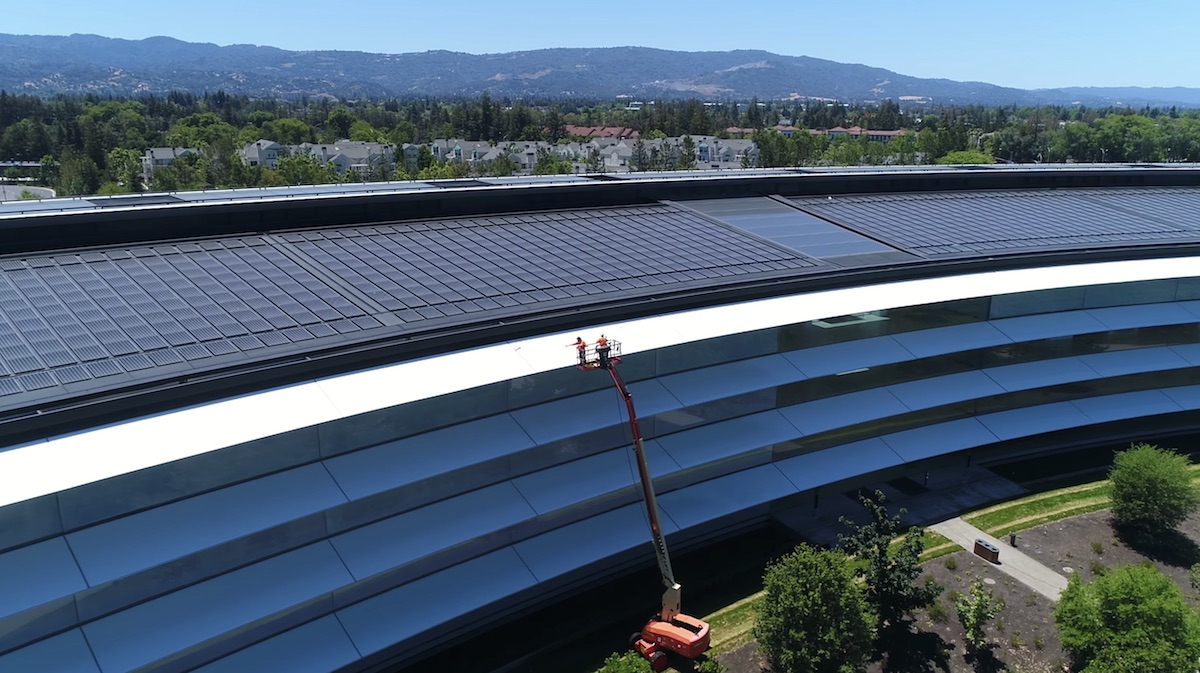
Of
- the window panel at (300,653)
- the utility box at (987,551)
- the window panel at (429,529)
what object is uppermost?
the window panel at (429,529)

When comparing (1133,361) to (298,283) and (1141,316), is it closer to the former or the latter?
(1141,316)

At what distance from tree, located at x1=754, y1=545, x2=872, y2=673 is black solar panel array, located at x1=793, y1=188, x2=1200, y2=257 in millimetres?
19250

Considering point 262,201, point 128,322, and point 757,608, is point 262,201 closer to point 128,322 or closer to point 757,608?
point 128,322

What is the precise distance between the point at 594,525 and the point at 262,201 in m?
16.9

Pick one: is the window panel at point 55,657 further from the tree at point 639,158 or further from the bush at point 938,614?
the tree at point 639,158

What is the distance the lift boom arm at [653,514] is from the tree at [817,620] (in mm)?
2841

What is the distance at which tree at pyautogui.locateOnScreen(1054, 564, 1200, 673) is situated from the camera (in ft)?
64.5

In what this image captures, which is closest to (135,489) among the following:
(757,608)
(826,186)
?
(757,608)

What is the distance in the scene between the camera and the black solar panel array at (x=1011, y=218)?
37.5 meters

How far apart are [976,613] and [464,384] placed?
16.3 metres

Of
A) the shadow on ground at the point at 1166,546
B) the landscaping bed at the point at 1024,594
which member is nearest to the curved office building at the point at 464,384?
the landscaping bed at the point at 1024,594

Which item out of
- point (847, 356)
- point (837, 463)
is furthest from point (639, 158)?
point (837, 463)

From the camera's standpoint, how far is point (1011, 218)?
139 ft

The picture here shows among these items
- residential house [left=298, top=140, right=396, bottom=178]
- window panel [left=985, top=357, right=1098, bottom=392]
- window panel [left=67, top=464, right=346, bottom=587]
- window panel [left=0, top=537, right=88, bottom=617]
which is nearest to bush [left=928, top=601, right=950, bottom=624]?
window panel [left=985, top=357, right=1098, bottom=392]
